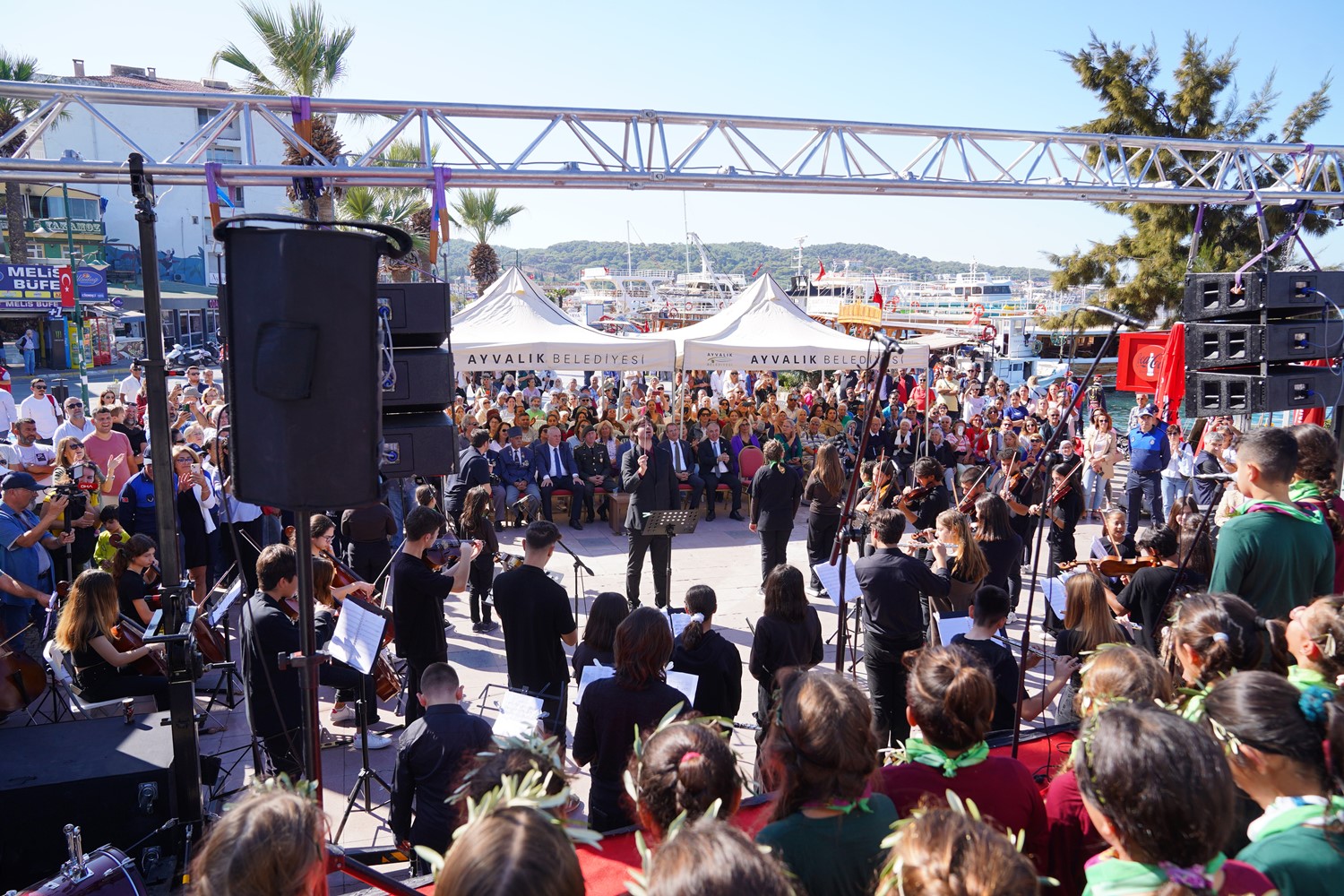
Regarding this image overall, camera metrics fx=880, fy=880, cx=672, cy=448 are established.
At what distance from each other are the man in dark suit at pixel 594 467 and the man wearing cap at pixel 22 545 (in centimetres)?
620

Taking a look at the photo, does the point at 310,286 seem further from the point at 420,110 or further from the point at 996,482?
the point at 996,482

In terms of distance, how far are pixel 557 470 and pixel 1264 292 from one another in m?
7.96

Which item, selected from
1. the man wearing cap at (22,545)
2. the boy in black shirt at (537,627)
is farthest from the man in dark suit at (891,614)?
the man wearing cap at (22,545)

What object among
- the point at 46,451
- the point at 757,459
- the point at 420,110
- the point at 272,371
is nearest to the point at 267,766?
the point at 272,371

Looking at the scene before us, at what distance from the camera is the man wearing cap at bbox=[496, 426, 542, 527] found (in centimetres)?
1097

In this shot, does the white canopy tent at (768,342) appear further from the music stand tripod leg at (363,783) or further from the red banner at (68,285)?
the red banner at (68,285)

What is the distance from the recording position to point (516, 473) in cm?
1115

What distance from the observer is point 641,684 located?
11.9ft

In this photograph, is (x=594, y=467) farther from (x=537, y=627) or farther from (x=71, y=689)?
(x=71, y=689)

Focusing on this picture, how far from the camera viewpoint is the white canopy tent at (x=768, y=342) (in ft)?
39.5

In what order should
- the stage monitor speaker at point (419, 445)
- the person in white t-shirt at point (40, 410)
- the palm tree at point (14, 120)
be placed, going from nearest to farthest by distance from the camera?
1. the stage monitor speaker at point (419, 445)
2. the person in white t-shirt at point (40, 410)
3. the palm tree at point (14, 120)

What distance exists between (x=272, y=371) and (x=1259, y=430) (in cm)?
412

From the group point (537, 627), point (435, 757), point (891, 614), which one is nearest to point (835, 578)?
point (891, 614)

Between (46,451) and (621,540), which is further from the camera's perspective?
(621,540)
